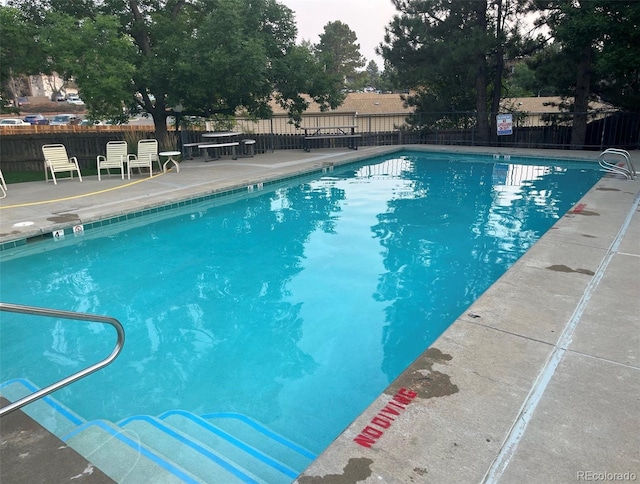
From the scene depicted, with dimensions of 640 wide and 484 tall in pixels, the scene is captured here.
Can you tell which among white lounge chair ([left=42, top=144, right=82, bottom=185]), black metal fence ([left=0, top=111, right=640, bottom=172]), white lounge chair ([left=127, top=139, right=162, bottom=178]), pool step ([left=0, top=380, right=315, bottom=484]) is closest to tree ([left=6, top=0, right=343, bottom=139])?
white lounge chair ([left=127, top=139, right=162, bottom=178])

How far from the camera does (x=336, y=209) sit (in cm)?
881

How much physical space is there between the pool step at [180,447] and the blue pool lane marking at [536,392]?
114 cm

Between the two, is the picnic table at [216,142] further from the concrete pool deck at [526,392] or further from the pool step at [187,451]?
the pool step at [187,451]


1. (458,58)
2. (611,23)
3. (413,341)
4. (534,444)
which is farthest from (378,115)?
(534,444)

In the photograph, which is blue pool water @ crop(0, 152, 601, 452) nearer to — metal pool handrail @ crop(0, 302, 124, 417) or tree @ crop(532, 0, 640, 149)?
metal pool handrail @ crop(0, 302, 124, 417)

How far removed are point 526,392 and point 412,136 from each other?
17277 millimetres

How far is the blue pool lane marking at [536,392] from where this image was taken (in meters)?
1.96

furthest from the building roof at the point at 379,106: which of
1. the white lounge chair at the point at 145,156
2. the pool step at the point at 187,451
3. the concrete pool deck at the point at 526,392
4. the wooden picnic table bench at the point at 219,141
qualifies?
the pool step at the point at 187,451

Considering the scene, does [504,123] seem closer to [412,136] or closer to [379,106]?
[412,136]

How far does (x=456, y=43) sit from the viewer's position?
14914 mm

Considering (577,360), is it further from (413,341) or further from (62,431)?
(62,431)

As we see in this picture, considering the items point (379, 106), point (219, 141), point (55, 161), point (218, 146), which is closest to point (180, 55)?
point (218, 146)

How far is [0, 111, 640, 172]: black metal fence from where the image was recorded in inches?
519

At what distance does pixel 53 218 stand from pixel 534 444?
24.1ft
